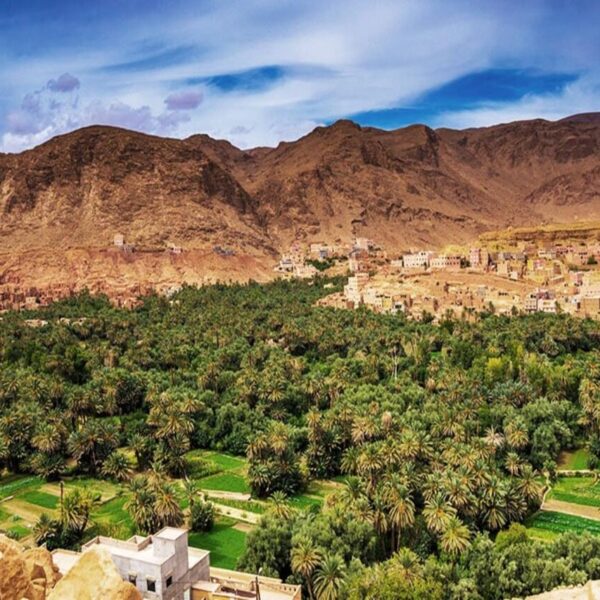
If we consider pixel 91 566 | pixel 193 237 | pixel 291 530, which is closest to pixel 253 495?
pixel 291 530

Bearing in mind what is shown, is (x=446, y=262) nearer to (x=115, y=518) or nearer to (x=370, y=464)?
(x=370, y=464)

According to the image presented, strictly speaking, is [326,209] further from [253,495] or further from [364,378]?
[253,495]

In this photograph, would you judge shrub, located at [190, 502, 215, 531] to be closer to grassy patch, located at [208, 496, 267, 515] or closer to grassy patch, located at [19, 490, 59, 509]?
grassy patch, located at [208, 496, 267, 515]

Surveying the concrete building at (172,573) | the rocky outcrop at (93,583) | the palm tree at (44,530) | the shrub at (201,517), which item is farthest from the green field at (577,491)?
the rocky outcrop at (93,583)

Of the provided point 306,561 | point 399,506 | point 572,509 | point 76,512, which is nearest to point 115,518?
point 76,512

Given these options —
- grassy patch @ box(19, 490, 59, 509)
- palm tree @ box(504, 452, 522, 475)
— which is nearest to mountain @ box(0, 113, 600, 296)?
grassy patch @ box(19, 490, 59, 509)

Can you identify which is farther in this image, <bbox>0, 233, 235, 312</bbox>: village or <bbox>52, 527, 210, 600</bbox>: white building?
<bbox>0, 233, 235, 312</bbox>: village

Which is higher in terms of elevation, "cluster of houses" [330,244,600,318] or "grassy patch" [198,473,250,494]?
"cluster of houses" [330,244,600,318]
